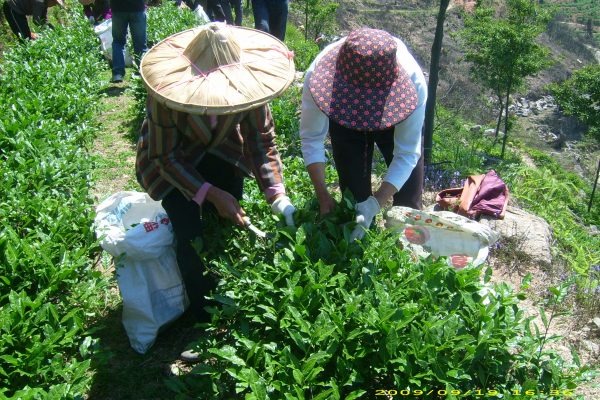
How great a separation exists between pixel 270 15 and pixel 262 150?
447 cm

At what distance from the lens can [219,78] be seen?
2293 mm

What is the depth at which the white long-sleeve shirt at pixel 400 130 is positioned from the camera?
2.61m

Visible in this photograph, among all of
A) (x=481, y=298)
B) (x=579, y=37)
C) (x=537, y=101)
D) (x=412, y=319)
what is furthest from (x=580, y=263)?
(x=579, y=37)

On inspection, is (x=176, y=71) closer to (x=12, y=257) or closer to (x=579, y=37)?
(x=12, y=257)

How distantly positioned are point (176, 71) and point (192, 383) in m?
1.31

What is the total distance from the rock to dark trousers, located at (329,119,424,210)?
1.00 metres

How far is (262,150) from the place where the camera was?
275 cm

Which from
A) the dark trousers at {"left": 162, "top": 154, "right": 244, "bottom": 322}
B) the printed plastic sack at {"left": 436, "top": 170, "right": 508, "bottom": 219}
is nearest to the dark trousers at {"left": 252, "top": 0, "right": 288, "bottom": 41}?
the printed plastic sack at {"left": 436, "top": 170, "right": 508, "bottom": 219}

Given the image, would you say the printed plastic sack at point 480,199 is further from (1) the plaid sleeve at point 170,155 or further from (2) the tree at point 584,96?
(2) the tree at point 584,96

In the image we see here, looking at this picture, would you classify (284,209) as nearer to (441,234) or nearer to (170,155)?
(170,155)

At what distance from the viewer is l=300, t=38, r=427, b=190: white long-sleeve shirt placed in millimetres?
2607

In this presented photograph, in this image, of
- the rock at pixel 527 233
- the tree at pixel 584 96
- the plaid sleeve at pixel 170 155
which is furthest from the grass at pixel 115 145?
the tree at pixel 584 96

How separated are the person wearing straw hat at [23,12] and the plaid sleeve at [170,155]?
6163 mm

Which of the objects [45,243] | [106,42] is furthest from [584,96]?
[45,243]
